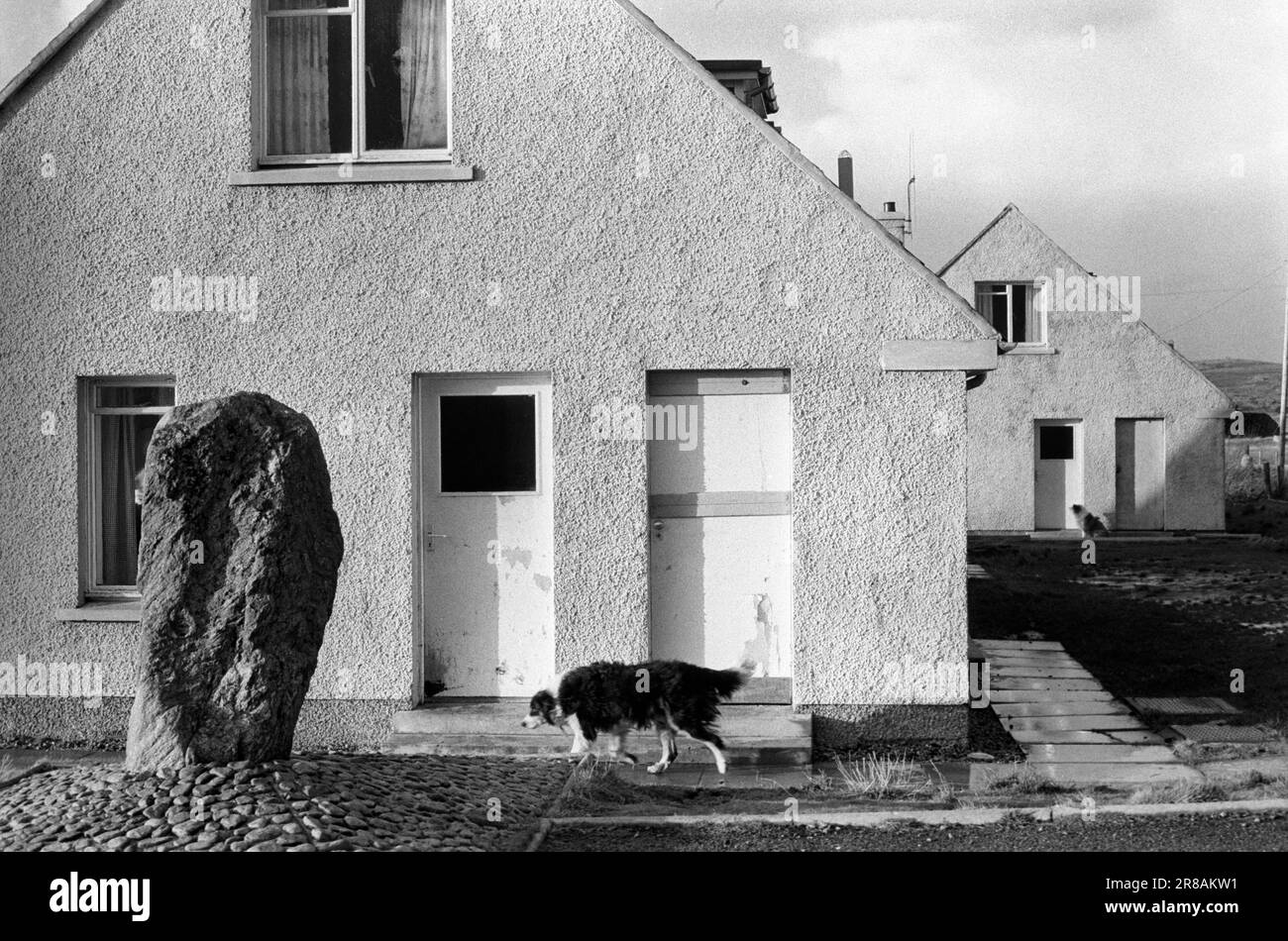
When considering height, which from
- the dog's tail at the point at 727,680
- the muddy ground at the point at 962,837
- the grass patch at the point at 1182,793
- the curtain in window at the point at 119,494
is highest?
the curtain in window at the point at 119,494

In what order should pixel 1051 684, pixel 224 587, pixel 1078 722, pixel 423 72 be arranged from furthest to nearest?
pixel 1051 684
pixel 1078 722
pixel 423 72
pixel 224 587

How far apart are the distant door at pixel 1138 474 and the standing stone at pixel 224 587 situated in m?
24.6

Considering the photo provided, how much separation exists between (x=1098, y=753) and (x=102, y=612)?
7.33 m

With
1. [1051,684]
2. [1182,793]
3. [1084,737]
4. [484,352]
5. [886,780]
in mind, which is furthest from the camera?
[1051,684]

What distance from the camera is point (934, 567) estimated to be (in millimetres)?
9391

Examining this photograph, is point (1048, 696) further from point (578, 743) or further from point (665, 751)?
point (578, 743)

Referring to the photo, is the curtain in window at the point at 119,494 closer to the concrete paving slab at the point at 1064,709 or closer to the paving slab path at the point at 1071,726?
the paving slab path at the point at 1071,726

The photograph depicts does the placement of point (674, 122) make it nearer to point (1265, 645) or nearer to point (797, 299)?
point (797, 299)

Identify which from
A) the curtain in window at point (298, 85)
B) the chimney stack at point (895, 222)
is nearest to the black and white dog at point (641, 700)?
the curtain in window at point (298, 85)

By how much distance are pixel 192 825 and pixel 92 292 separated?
552 cm

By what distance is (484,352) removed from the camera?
968cm

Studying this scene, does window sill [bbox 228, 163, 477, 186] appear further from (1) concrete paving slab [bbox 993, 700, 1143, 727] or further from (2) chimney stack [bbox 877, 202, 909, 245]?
(2) chimney stack [bbox 877, 202, 909, 245]

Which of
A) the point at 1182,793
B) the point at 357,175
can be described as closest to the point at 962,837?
the point at 1182,793

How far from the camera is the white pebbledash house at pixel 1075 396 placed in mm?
27875
